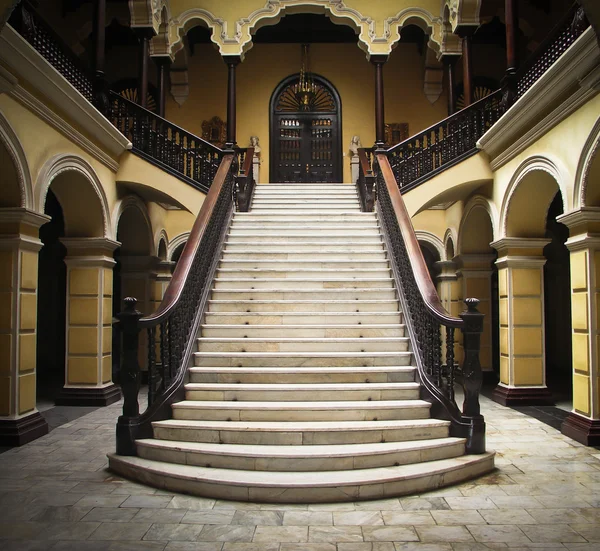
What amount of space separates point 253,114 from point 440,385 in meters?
11.1

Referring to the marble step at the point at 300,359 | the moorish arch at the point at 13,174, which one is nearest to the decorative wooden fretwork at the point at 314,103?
the moorish arch at the point at 13,174

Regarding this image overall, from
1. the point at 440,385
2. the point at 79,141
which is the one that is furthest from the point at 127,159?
the point at 440,385

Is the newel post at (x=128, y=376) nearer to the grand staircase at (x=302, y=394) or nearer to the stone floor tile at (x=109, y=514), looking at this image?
the grand staircase at (x=302, y=394)

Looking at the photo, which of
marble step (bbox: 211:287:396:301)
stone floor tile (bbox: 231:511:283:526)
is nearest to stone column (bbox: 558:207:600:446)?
marble step (bbox: 211:287:396:301)

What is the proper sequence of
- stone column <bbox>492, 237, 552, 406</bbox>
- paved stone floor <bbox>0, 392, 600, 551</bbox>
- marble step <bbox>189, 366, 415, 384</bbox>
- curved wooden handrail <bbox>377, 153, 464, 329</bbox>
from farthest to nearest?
stone column <bbox>492, 237, 552, 406</bbox>, marble step <bbox>189, 366, 415, 384</bbox>, curved wooden handrail <bbox>377, 153, 464, 329</bbox>, paved stone floor <bbox>0, 392, 600, 551</bbox>

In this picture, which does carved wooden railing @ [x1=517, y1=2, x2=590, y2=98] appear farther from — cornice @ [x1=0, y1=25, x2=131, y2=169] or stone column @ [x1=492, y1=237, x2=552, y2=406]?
cornice @ [x1=0, y1=25, x2=131, y2=169]

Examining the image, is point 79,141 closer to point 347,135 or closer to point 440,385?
point 440,385

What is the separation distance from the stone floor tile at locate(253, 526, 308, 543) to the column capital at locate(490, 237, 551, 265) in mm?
6359

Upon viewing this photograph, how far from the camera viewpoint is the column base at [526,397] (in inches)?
345

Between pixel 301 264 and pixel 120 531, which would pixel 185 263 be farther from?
pixel 120 531

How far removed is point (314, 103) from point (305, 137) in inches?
35.7

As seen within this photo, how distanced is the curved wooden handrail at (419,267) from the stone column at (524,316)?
206cm

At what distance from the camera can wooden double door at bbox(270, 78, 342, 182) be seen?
1479 centimetres

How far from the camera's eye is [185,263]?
643cm
